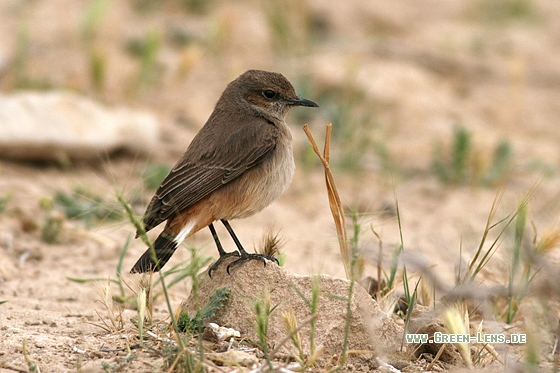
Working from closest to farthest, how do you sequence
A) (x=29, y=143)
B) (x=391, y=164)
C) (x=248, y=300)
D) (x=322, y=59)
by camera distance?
(x=248, y=300)
(x=29, y=143)
(x=391, y=164)
(x=322, y=59)

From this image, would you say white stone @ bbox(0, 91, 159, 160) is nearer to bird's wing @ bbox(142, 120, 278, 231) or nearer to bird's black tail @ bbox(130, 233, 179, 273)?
bird's wing @ bbox(142, 120, 278, 231)

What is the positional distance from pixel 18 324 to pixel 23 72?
→ 6.24 meters

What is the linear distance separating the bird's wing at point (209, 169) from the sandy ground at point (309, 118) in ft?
1.51

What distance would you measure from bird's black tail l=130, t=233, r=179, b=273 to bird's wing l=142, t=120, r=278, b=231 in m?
0.15

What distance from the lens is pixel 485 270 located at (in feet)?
18.4

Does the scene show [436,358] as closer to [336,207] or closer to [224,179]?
[336,207]

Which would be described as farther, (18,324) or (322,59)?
(322,59)

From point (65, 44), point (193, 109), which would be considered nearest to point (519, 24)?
point (193, 109)

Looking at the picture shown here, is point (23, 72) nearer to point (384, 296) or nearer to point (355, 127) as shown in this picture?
point (355, 127)

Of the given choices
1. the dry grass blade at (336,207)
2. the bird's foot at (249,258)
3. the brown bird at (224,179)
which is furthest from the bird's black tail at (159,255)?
the dry grass blade at (336,207)

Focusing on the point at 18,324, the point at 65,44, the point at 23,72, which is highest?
the point at 65,44

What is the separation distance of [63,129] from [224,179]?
12.1 ft

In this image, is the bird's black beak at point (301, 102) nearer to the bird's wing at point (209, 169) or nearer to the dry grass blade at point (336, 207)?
the bird's wing at point (209, 169)

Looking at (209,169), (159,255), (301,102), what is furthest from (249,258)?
(301,102)
